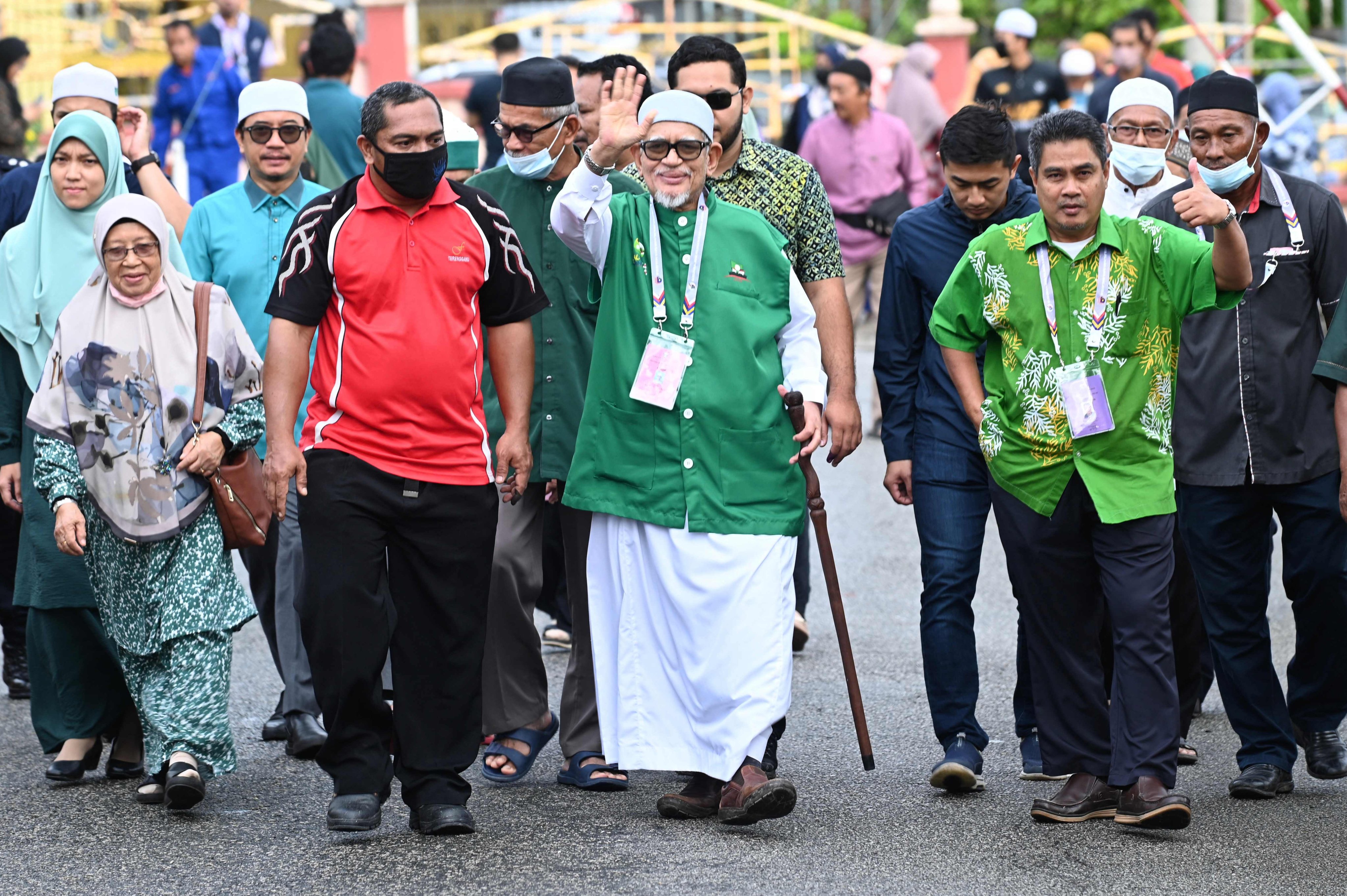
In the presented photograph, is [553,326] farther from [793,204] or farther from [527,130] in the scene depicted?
[793,204]

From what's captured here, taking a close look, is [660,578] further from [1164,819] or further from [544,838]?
[1164,819]

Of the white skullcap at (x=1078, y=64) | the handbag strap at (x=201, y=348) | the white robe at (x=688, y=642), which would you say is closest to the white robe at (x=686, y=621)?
the white robe at (x=688, y=642)

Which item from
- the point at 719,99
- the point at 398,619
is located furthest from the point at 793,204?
the point at 398,619

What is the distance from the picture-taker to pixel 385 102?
563 centimetres

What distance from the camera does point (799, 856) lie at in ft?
17.9

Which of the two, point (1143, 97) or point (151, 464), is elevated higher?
point (1143, 97)

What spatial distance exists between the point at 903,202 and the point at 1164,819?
8.02m

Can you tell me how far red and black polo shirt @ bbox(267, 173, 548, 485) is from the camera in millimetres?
5582

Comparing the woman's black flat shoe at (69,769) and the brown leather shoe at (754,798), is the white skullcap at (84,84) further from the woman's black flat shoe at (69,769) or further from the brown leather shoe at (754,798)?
the brown leather shoe at (754,798)

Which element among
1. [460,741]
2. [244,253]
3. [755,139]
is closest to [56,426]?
[244,253]

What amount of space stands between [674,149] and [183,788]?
7.96 feet

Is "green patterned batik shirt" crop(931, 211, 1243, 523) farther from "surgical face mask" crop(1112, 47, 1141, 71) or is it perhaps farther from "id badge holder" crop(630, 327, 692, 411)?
"surgical face mask" crop(1112, 47, 1141, 71)

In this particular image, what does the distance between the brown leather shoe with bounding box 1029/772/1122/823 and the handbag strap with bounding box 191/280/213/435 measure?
9.30ft

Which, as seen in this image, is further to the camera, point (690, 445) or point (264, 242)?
point (264, 242)
